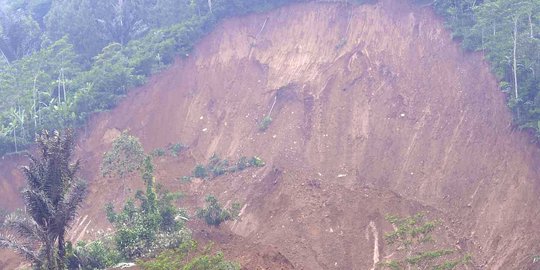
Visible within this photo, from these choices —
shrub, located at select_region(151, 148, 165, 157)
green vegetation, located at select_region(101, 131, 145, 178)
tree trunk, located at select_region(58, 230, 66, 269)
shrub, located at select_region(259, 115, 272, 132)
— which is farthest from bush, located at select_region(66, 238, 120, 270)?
shrub, located at select_region(259, 115, 272, 132)

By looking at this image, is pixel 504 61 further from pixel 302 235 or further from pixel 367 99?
pixel 302 235

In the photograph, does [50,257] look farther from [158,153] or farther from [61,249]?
[158,153]

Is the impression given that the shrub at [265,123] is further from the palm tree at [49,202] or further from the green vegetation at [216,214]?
the palm tree at [49,202]

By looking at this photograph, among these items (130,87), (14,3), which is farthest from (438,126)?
(14,3)

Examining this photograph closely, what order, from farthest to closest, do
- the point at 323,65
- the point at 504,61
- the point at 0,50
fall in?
1. the point at 0,50
2. the point at 323,65
3. the point at 504,61

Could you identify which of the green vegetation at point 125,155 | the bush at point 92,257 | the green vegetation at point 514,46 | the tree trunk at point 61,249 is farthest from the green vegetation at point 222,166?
the tree trunk at point 61,249
